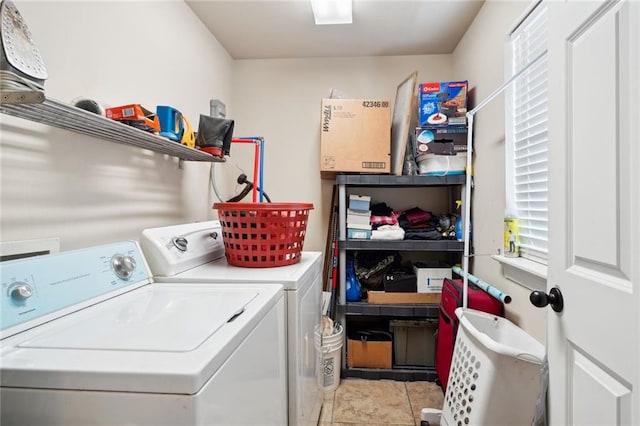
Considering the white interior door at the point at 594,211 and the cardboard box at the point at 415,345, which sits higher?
the white interior door at the point at 594,211

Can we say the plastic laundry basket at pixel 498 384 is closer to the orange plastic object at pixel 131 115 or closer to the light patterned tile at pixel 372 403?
the light patterned tile at pixel 372 403

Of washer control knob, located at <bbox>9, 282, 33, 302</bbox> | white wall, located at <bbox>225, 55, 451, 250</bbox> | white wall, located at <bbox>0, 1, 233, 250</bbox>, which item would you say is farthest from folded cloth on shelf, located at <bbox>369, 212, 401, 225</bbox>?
washer control knob, located at <bbox>9, 282, 33, 302</bbox>

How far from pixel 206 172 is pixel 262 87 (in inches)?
37.0

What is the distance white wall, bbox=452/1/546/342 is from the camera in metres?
1.56

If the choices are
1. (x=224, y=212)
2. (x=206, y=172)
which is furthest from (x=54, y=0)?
(x=206, y=172)

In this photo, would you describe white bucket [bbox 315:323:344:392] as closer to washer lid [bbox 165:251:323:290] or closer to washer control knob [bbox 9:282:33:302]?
washer lid [bbox 165:251:323:290]

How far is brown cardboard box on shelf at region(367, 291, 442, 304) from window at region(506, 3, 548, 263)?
0.78 metres

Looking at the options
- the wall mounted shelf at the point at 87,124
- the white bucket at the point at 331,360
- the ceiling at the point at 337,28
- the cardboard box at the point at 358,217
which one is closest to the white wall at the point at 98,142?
the wall mounted shelf at the point at 87,124

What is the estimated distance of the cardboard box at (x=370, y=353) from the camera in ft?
7.11

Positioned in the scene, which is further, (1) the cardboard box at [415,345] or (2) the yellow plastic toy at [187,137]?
(1) the cardboard box at [415,345]

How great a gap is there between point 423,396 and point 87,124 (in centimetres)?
228

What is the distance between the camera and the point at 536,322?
136 cm

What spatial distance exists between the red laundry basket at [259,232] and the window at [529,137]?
3.63 ft

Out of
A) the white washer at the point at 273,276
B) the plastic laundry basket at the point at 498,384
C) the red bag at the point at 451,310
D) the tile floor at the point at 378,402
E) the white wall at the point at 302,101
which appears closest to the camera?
the white washer at the point at 273,276
